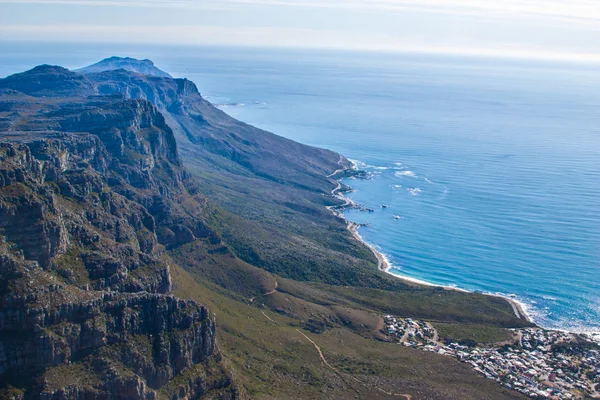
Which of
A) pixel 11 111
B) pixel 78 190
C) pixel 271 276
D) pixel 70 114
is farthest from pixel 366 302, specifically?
pixel 11 111

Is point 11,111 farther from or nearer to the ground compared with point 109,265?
farther from the ground

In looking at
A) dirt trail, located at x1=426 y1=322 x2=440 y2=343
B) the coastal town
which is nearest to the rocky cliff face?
the coastal town

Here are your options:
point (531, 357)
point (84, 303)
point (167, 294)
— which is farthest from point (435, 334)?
point (84, 303)

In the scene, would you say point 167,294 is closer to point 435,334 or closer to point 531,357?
point 435,334

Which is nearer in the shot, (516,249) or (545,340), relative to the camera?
(545,340)

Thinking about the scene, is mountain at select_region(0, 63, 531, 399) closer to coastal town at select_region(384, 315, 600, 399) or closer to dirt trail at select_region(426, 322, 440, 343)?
dirt trail at select_region(426, 322, 440, 343)

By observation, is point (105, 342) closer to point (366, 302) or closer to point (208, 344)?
point (208, 344)
